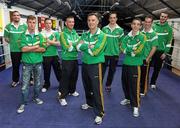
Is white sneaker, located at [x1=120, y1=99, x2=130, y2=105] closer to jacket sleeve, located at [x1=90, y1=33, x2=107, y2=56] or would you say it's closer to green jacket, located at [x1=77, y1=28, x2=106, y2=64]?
green jacket, located at [x1=77, y1=28, x2=106, y2=64]

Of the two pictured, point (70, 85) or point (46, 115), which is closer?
point (46, 115)

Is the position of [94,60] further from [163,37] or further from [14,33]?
[14,33]

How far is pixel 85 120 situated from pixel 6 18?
500 cm

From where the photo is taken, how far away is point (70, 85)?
13.9 feet

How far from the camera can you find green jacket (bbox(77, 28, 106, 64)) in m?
3.02

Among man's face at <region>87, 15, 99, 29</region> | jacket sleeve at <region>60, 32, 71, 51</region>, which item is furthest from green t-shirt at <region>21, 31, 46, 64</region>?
man's face at <region>87, 15, 99, 29</region>

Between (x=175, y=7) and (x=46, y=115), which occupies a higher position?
(x=175, y=7)

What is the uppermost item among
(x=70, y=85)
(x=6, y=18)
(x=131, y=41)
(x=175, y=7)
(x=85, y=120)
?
(x=175, y=7)

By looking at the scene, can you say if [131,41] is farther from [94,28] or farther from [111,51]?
[111,51]

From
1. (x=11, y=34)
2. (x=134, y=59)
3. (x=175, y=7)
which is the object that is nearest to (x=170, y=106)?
(x=134, y=59)

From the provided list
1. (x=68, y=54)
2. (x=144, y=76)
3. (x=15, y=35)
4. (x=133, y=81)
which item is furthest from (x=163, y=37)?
(x=15, y=35)

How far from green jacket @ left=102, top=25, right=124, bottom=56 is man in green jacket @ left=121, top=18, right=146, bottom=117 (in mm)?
760

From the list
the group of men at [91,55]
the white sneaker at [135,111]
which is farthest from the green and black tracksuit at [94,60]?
the white sneaker at [135,111]

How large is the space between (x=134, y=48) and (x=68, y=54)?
1.12 meters
